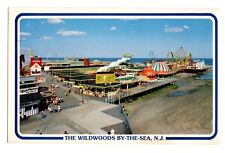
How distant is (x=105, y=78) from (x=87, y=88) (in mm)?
155

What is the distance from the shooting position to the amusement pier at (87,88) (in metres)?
2.12

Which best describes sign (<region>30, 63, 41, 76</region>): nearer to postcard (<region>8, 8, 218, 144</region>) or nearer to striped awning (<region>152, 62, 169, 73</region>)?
postcard (<region>8, 8, 218, 144</region>)

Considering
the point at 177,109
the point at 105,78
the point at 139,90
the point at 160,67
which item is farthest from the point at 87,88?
the point at 177,109

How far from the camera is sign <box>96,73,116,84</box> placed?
85.7 inches

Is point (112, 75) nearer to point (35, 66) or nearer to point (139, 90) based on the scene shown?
point (139, 90)

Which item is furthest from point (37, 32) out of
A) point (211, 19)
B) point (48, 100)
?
point (211, 19)

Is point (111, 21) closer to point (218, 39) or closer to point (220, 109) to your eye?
point (218, 39)

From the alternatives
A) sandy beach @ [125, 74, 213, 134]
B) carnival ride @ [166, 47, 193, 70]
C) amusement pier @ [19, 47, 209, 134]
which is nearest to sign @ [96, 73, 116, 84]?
amusement pier @ [19, 47, 209, 134]

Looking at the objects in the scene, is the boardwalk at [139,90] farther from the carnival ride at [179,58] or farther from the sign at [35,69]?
the sign at [35,69]

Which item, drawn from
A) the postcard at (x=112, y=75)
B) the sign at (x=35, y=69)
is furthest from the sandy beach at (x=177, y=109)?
the sign at (x=35, y=69)

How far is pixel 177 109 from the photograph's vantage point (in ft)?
7.04

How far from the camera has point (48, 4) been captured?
201 cm

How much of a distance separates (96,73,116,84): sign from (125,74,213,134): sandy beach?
22cm

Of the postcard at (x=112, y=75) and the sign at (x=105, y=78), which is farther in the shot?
the sign at (x=105, y=78)
